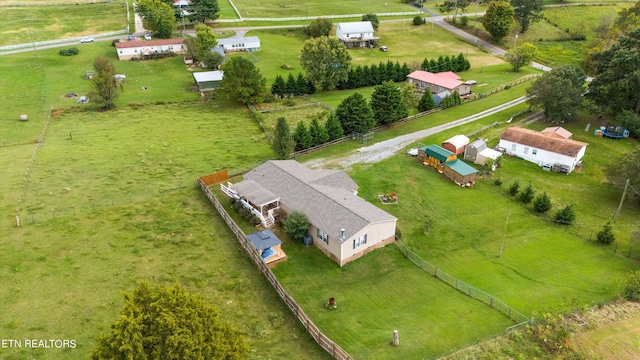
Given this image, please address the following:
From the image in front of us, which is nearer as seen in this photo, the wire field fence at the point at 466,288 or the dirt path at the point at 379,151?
the wire field fence at the point at 466,288

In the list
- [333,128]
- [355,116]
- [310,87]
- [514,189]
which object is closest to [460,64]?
[310,87]

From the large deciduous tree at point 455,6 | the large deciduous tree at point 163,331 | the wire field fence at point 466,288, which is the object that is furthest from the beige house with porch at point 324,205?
the large deciduous tree at point 455,6

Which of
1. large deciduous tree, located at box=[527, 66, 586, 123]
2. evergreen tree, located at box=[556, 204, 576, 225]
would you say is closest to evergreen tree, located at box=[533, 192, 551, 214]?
evergreen tree, located at box=[556, 204, 576, 225]

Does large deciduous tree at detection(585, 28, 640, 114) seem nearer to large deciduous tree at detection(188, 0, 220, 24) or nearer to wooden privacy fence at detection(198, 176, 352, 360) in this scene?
wooden privacy fence at detection(198, 176, 352, 360)

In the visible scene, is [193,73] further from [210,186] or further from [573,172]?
[573,172]

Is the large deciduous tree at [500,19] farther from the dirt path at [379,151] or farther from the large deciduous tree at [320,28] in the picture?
the dirt path at [379,151]

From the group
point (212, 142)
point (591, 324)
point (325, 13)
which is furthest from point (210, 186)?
point (325, 13)
